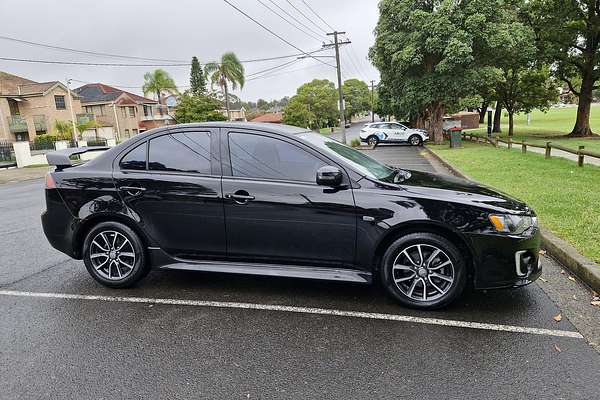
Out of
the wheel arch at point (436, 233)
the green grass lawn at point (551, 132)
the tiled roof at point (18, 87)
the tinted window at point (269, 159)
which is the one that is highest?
the tiled roof at point (18, 87)

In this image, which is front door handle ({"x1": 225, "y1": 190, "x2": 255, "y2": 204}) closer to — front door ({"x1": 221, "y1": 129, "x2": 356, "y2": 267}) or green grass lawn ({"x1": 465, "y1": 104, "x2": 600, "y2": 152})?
front door ({"x1": 221, "y1": 129, "x2": 356, "y2": 267})

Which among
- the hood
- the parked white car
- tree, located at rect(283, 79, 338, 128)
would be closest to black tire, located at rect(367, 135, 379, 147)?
the parked white car

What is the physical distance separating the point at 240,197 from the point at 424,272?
1.79 meters

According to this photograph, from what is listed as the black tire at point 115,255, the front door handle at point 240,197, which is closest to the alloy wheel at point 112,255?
the black tire at point 115,255

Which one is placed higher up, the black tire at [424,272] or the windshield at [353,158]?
the windshield at [353,158]

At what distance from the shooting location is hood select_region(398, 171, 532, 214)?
12.2ft

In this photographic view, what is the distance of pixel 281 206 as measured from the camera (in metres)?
3.94

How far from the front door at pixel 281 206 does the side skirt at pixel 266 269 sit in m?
0.07

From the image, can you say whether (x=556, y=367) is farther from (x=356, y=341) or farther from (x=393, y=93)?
(x=393, y=93)

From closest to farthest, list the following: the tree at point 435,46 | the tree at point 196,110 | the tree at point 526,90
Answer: the tree at point 435,46, the tree at point 526,90, the tree at point 196,110

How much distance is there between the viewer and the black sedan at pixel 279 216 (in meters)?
3.69

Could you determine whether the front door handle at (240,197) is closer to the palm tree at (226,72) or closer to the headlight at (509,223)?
the headlight at (509,223)

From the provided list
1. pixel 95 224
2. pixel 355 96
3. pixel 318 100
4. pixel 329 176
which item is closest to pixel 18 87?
pixel 318 100

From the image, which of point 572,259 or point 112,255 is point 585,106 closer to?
point 572,259
